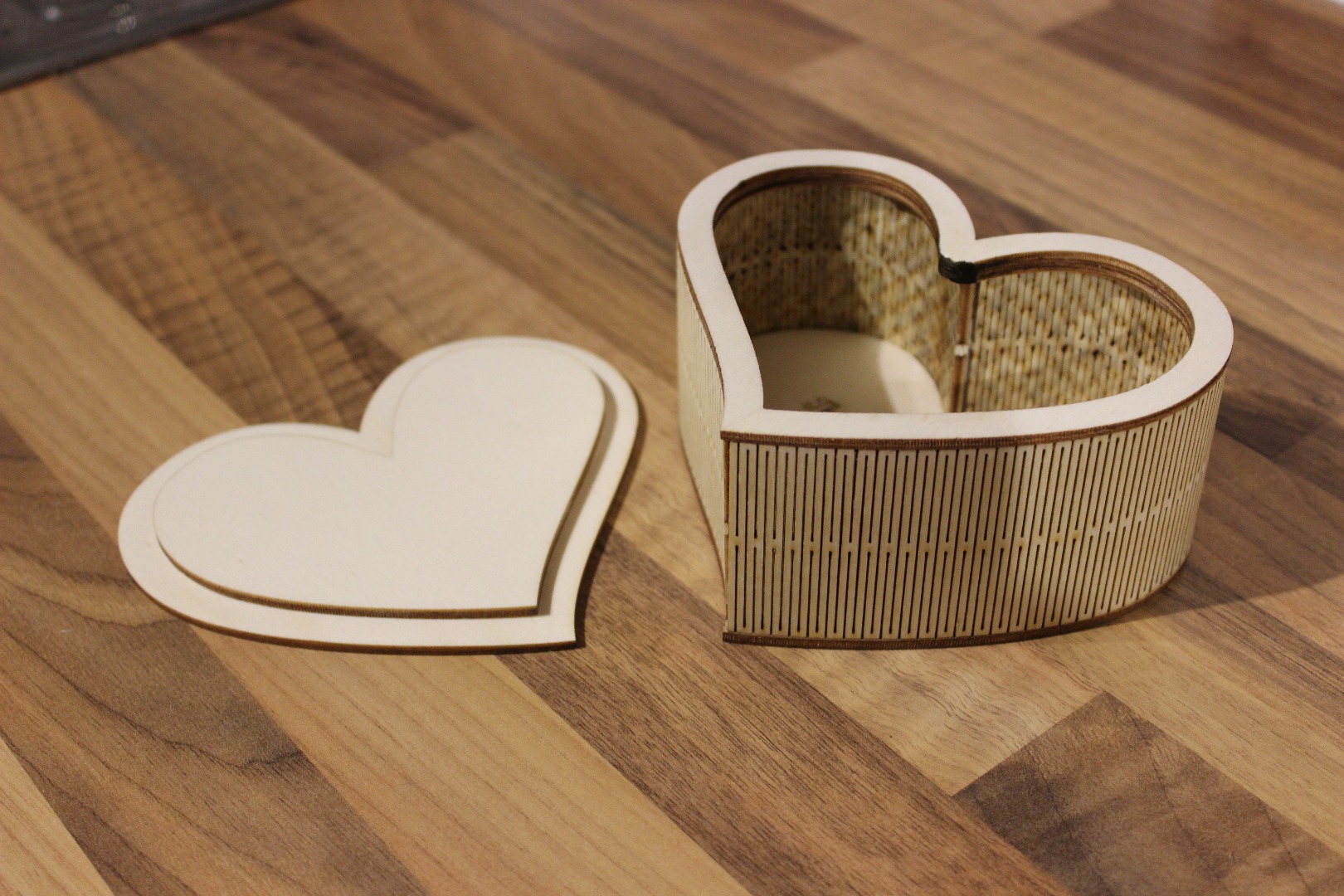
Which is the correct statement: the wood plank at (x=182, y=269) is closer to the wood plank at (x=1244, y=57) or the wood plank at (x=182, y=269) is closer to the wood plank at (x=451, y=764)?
the wood plank at (x=451, y=764)

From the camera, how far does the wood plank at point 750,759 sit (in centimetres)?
102

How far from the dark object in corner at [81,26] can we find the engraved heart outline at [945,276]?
1.17 metres

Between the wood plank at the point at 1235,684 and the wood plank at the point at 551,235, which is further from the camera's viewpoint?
the wood plank at the point at 551,235

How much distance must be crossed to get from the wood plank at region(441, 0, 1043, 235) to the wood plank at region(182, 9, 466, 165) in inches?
9.0

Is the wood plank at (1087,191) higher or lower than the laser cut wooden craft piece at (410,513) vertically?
higher

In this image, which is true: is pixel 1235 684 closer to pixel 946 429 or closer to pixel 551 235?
pixel 946 429

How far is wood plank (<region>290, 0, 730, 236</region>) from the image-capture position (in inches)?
70.2

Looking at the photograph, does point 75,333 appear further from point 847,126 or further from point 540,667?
point 847,126

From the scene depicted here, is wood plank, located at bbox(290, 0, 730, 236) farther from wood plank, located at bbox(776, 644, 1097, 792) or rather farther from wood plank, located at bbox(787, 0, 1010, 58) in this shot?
wood plank, located at bbox(776, 644, 1097, 792)

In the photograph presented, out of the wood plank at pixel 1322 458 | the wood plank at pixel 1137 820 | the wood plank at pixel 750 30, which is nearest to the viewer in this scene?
the wood plank at pixel 1137 820

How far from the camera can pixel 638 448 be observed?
138 centimetres

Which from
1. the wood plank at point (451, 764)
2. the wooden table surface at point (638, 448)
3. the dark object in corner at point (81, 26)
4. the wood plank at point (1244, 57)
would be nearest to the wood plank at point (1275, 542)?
the wooden table surface at point (638, 448)

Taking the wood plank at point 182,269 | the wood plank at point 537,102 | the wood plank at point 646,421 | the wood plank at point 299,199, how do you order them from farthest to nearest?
the wood plank at point 537,102
the wood plank at point 299,199
the wood plank at point 182,269
the wood plank at point 646,421

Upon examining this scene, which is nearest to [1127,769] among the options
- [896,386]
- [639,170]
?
[896,386]
